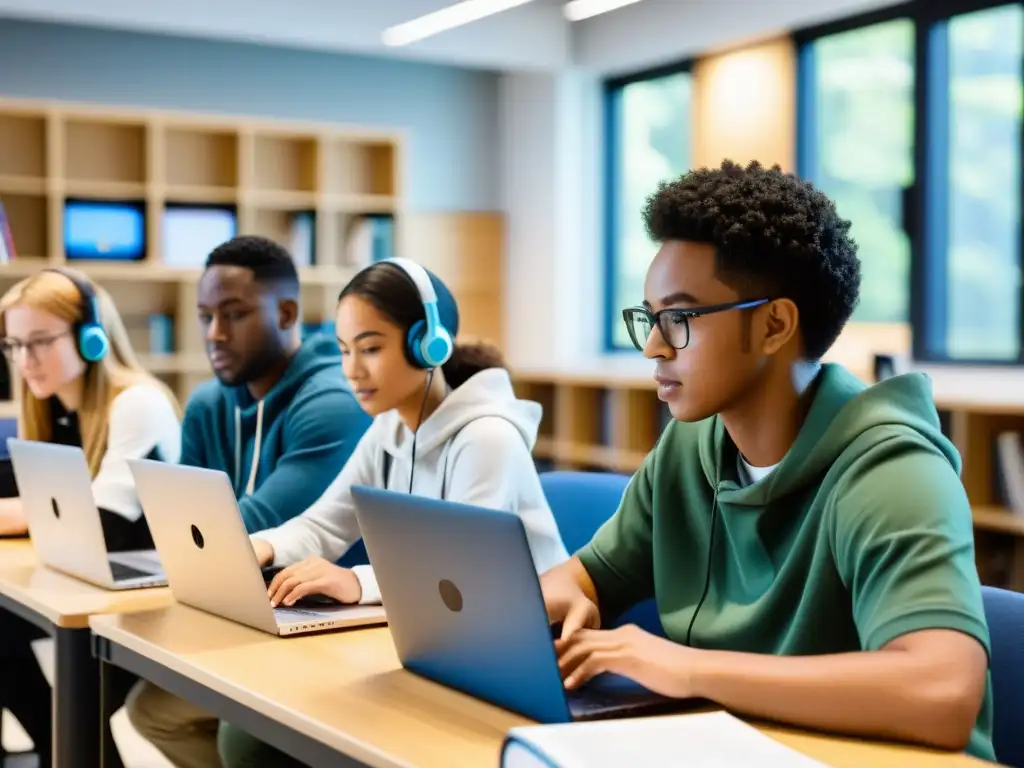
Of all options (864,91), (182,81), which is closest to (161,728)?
(864,91)

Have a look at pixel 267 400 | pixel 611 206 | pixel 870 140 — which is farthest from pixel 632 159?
pixel 267 400

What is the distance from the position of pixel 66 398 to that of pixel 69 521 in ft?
2.43

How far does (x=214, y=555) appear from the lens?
5.64ft

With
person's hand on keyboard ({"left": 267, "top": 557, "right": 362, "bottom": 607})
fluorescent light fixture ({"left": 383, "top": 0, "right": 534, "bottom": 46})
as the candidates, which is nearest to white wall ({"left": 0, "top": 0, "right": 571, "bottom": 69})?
fluorescent light fixture ({"left": 383, "top": 0, "right": 534, "bottom": 46})

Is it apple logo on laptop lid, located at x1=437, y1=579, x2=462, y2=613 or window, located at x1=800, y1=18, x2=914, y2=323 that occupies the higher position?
window, located at x1=800, y1=18, x2=914, y2=323

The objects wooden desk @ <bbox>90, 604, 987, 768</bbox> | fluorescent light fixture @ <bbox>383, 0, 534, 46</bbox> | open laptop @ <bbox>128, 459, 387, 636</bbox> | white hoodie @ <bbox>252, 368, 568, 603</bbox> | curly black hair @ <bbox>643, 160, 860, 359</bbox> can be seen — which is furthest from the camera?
fluorescent light fixture @ <bbox>383, 0, 534, 46</bbox>

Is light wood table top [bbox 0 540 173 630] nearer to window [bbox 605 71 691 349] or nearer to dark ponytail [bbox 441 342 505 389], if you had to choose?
dark ponytail [bbox 441 342 505 389]

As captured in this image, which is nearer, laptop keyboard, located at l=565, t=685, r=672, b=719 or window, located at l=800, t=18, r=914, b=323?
laptop keyboard, located at l=565, t=685, r=672, b=719

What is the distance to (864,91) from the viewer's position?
5707 mm

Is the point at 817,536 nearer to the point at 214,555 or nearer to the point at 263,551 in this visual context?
the point at 214,555

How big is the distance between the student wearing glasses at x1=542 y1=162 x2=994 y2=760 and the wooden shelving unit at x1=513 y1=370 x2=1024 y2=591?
8.83 ft

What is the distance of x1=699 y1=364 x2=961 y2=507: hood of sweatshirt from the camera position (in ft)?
4.36

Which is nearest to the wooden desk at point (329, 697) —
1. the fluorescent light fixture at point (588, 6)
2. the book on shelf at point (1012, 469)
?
the book on shelf at point (1012, 469)

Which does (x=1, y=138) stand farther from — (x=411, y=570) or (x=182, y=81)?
(x=411, y=570)
